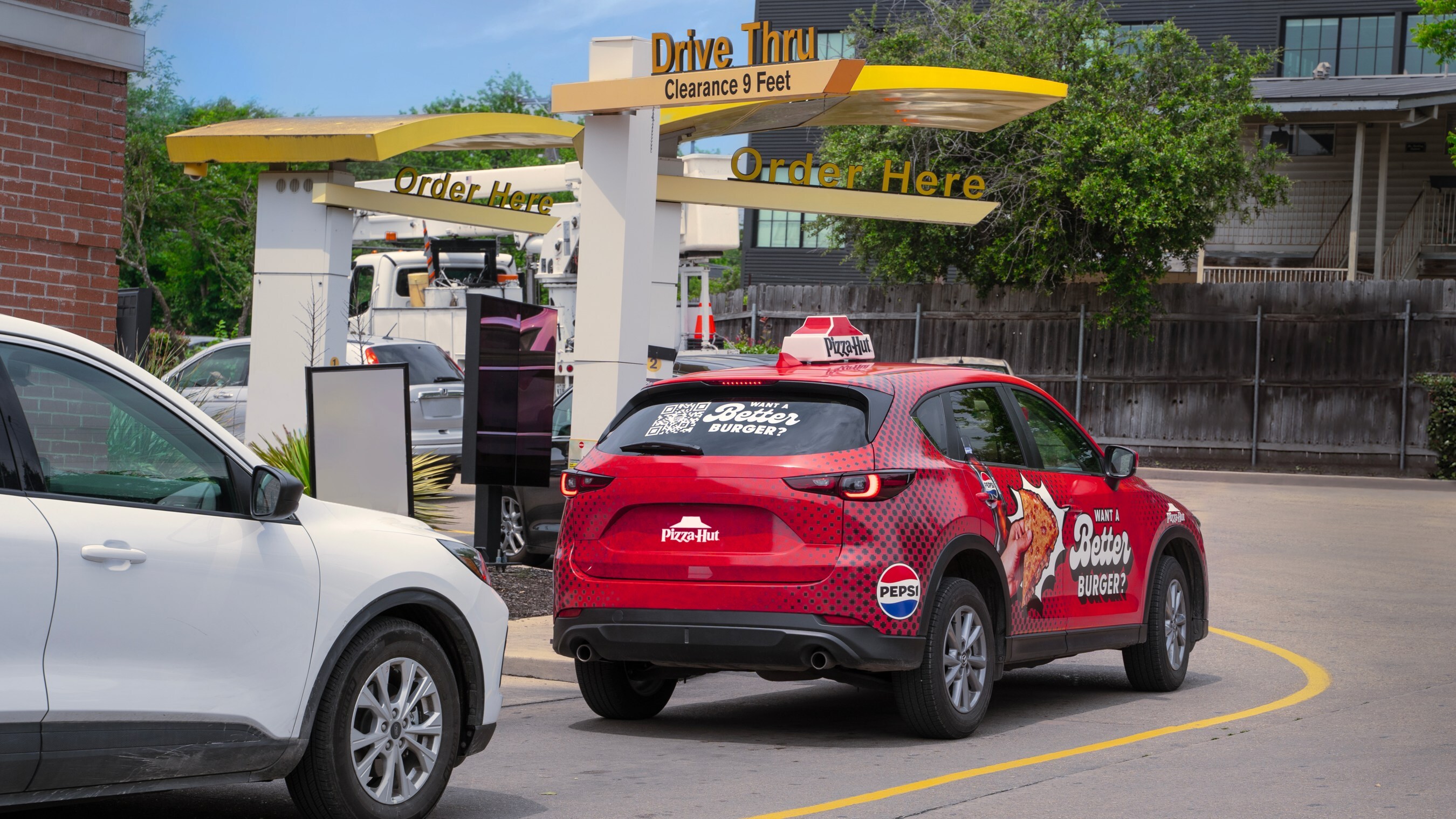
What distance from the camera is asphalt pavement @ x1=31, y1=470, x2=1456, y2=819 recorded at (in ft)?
19.8

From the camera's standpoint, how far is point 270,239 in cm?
1370

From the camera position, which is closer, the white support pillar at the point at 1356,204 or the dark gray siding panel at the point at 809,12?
the white support pillar at the point at 1356,204

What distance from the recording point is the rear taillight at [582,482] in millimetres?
7340

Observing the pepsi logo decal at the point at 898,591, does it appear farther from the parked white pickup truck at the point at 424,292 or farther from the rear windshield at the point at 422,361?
the parked white pickup truck at the point at 424,292

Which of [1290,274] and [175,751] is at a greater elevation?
[1290,274]

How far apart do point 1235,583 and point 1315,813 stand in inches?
319

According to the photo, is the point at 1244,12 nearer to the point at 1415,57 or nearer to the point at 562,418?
Result: the point at 1415,57

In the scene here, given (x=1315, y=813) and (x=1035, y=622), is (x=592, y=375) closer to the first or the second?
(x=1035, y=622)

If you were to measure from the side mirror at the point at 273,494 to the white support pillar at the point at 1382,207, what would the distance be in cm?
2770

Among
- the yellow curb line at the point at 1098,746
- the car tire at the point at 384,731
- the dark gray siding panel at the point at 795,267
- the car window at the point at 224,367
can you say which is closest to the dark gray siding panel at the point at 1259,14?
the dark gray siding panel at the point at 795,267

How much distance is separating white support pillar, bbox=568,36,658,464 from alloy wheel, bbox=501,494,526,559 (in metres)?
1.66

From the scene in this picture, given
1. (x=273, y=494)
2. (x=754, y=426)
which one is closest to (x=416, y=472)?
(x=754, y=426)

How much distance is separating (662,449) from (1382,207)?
2532cm

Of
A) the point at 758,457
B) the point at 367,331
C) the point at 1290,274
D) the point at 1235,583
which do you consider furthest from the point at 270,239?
the point at 1290,274
